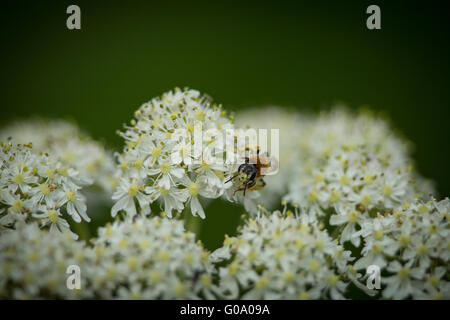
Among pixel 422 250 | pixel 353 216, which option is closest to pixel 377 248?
pixel 422 250

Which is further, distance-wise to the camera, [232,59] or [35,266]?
[232,59]

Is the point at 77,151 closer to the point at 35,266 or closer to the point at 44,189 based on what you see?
the point at 44,189

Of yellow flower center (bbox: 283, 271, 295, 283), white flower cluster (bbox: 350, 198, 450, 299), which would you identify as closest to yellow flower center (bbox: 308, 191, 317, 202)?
white flower cluster (bbox: 350, 198, 450, 299)

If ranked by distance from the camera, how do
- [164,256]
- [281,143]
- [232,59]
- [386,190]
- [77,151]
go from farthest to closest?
[232,59] → [281,143] → [77,151] → [386,190] → [164,256]

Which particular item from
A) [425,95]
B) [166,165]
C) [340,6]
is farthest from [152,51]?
[166,165]

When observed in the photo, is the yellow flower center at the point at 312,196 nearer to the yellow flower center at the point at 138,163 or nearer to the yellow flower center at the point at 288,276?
the yellow flower center at the point at 288,276

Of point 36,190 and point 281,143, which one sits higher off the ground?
point 281,143
